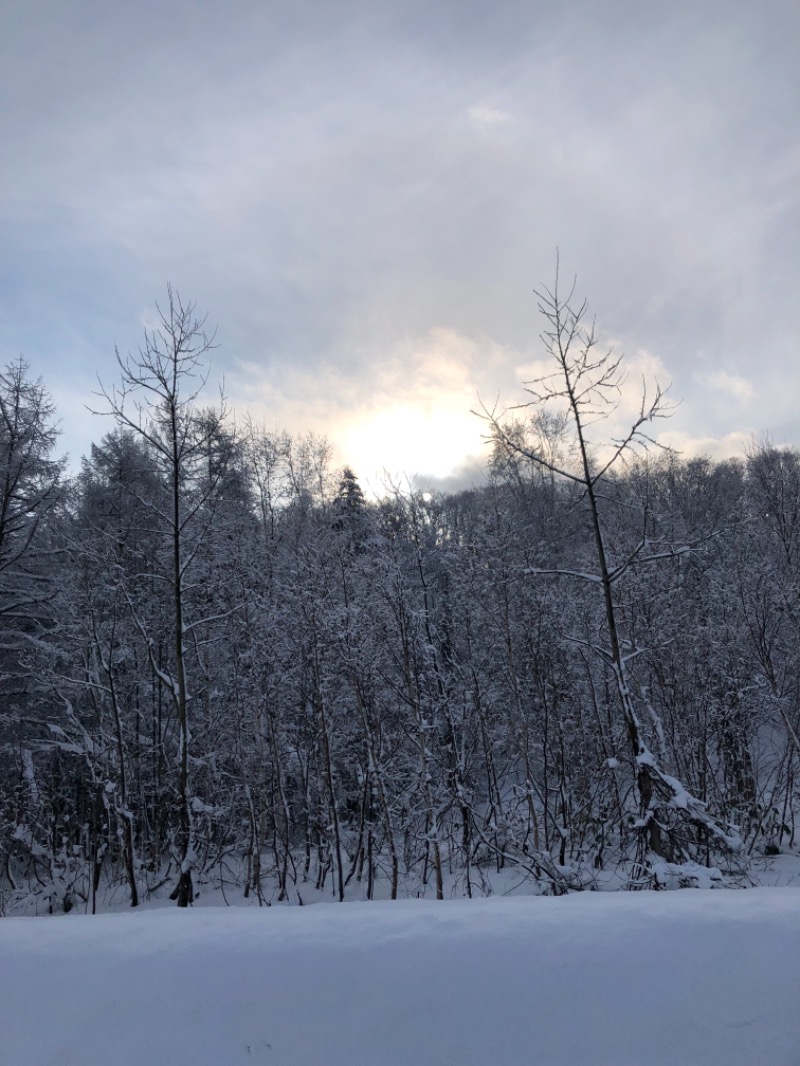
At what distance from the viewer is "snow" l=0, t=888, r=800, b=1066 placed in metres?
2.39

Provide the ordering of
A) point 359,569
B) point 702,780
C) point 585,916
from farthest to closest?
point 359,569, point 702,780, point 585,916

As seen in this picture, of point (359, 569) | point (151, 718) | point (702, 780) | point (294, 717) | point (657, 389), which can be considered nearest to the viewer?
point (657, 389)

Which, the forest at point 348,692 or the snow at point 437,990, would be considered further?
the forest at point 348,692

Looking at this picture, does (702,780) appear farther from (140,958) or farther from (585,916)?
(140,958)

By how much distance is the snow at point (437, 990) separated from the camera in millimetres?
2387

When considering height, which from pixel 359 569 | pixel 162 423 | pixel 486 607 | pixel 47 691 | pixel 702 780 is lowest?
pixel 702 780

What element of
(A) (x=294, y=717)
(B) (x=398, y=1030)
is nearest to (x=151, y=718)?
(A) (x=294, y=717)

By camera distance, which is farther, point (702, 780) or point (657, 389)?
point (702, 780)

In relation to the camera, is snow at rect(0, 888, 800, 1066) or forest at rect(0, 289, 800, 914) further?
forest at rect(0, 289, 800, 914)

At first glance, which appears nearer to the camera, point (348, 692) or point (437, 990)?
point (437, 990)

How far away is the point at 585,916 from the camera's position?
286 centimetres

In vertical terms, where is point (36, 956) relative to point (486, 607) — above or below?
below

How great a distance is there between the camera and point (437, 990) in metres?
2.57

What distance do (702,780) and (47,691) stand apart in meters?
16.1
